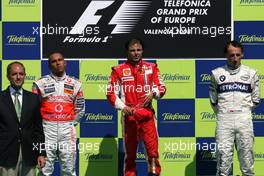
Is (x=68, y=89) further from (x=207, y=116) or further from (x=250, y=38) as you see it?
(x=250, y=38)

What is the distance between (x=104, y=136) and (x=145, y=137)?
1006 millimetres

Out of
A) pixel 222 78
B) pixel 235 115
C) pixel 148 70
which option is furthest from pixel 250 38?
pixel 148 70

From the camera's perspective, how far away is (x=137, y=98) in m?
6.34

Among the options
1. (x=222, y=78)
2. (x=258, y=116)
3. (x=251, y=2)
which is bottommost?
Answer: (x=258, y=116)

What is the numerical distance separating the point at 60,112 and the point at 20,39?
4.32ft

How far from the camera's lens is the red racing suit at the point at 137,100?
6.27m

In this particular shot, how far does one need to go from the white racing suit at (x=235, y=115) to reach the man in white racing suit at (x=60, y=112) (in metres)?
1.56

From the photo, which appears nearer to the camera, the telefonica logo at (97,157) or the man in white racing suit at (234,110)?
the man in white racing suit at (234,110)

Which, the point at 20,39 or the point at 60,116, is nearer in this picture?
the point at 60,116

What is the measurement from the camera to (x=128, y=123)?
20.8ft

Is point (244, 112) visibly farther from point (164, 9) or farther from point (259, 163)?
point (164, 9)

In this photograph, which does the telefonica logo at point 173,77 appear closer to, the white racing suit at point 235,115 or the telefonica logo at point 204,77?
the telefonica logo at point 204,77

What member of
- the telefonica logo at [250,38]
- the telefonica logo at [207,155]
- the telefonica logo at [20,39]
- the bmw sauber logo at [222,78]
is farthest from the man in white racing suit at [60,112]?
the telefonica logo at [250,38]

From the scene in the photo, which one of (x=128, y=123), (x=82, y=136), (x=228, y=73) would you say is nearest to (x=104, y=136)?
(x=82, y=136)
